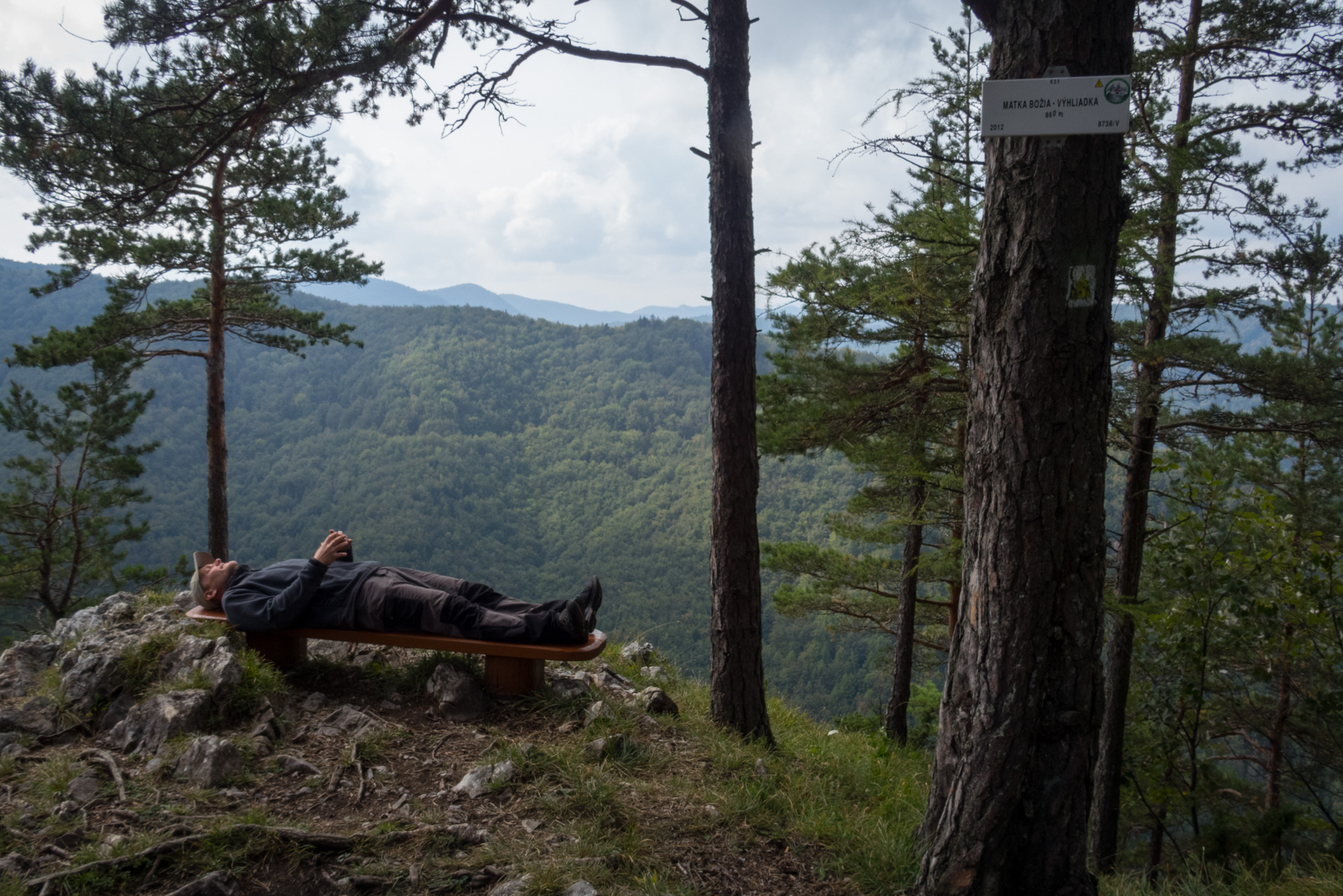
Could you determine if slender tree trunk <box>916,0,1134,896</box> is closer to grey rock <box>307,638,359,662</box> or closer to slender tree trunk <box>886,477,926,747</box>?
grey rock <box>307,638,359,662</box>

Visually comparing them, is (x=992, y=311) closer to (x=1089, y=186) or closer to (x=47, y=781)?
(x=1089, y=186)

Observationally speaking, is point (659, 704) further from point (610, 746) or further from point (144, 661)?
point (144, 661)

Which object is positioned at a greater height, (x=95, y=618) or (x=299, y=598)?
(x=299, y=598)

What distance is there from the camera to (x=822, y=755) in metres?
3.73

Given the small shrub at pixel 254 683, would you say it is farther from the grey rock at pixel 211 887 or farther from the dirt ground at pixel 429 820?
the grey rock at pixel 211 887

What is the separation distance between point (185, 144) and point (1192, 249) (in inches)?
300

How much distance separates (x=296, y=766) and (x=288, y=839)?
2.07 feet

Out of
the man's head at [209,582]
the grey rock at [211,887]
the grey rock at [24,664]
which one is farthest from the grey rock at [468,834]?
the grey rock at [24,664]

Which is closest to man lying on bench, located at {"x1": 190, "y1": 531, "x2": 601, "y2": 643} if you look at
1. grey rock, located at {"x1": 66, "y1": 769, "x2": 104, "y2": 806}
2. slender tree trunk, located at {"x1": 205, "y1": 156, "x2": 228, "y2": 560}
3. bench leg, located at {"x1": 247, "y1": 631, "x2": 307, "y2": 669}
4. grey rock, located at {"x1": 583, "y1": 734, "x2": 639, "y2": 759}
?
bench leg, located at {"x1": 247, "y1": 631, "x2": 307, "y2": 669}

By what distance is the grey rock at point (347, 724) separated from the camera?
326cm

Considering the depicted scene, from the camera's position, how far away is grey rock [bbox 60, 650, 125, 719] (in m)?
3.21

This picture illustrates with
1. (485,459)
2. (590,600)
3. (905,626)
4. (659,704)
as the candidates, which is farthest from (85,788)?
(485,459)

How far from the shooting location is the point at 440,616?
353 centimetres

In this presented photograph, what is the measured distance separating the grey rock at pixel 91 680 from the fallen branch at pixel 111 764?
1.44 feet
